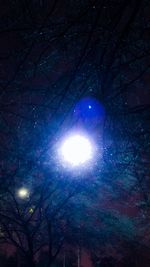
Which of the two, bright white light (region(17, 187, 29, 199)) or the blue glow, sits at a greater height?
bright white light (region(17, 187, 29, 199))

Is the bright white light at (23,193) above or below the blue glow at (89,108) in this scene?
above

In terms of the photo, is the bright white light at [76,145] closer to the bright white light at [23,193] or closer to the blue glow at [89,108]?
the blue glow at [89,108]

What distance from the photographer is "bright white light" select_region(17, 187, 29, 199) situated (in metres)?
19.2

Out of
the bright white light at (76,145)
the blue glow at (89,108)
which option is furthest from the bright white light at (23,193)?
the blue glow at (89,108)

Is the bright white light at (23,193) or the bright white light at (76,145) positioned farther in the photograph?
the bright white light at (23,193)

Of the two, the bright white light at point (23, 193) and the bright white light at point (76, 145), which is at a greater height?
the bright white light at point (23, 193)

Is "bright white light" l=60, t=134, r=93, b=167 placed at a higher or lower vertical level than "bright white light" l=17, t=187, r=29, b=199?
lower

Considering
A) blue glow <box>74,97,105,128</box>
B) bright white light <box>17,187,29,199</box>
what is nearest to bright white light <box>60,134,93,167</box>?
blue glow <box>74,97,105,128</box>

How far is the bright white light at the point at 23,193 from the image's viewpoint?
1917 centimetres

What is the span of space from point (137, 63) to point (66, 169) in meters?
8.57

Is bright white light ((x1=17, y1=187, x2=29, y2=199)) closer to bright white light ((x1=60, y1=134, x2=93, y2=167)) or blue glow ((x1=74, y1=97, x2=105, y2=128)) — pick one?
bright white light ((x1=60, y1=134, x2=93, y2=167))

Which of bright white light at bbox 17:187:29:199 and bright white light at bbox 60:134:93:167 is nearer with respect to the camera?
bright white light at bbox 60:134:93:167

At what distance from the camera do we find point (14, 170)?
49.6ft

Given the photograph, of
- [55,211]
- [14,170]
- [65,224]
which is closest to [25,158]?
[14,170]
